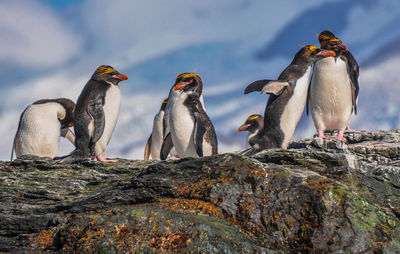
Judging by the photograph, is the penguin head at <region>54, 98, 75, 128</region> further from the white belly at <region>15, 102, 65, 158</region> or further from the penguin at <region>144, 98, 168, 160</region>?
the penguin at <region>144, 98, 168, 160</region>

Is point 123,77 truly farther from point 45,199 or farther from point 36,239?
point 36,239

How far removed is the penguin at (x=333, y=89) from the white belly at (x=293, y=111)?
107cm

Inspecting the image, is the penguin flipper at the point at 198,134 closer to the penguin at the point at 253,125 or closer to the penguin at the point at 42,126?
the penguin at the point at 253,125

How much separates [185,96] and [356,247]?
6.48 meters

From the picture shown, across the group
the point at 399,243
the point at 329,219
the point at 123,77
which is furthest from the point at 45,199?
the point at 123,77

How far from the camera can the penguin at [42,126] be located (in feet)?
35.4

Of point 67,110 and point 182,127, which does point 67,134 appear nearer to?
point 67,110

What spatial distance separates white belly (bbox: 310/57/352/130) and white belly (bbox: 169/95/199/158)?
271 cm

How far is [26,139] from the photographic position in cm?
1090

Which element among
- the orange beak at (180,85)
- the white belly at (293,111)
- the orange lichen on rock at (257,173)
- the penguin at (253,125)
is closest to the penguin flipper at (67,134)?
the orange beak at (180,85)

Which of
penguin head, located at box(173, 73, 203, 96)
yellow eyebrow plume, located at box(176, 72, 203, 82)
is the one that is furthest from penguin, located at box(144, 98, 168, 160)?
penguin head, located at box(173, 73, 203, 96)

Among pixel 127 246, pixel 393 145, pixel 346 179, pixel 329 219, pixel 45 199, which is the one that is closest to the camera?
pixel 127 246

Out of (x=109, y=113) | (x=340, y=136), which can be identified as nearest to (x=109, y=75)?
(x=109, y=113)

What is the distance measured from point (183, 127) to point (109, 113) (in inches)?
61.2
